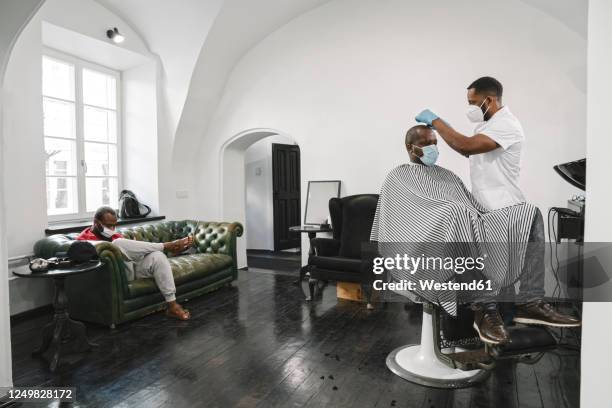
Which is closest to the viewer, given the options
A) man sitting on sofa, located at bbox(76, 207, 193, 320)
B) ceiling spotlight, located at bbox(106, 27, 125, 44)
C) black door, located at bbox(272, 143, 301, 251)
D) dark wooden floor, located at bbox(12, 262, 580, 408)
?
dark wooden floor, located at bbox(12, 262, 580, 408)

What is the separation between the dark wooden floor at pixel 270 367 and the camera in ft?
7.86

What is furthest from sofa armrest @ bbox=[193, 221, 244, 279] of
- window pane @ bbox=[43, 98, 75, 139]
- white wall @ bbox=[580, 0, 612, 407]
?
white wall @ bbox=[580, 0, 612, 407]

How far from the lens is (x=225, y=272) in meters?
4.98

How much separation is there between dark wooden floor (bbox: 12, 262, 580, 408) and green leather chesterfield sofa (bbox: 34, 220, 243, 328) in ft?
0.54

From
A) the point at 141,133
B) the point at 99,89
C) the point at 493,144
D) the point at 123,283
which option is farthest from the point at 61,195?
the point at 493,144

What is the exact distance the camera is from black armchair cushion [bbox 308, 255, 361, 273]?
4.14 m

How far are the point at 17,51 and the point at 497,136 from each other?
452cm

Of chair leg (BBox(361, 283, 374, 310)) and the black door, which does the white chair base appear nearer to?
chair leg (BBox(361, 283, 374, 310))

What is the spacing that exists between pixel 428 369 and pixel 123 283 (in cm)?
275

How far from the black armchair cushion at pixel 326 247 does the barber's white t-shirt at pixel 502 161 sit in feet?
9.82

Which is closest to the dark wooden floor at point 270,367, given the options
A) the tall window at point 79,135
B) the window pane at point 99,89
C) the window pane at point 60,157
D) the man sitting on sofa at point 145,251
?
the man sitting on sofa at point 145,251

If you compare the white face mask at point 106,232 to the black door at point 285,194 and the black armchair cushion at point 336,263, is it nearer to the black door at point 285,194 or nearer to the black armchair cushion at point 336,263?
the black armchair cushion at point 336,263

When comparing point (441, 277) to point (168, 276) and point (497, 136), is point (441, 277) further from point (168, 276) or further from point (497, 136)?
point (168, 276)

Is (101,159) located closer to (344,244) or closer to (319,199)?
(319,199)
